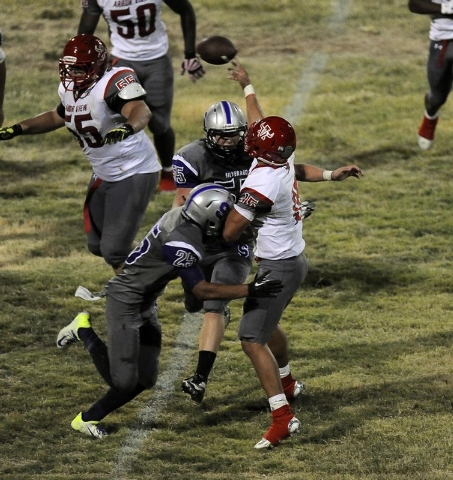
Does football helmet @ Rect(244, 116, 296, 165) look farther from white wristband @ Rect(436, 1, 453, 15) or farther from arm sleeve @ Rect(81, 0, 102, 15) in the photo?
white wristband @ Rect(436, 1, 453, 15)

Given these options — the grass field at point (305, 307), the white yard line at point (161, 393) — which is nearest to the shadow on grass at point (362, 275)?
the grass field at point (305, 307)

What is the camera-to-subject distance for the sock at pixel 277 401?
18.5ft

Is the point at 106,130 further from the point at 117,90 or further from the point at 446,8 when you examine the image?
the point at 446,8

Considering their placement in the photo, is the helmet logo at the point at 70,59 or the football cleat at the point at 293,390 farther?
the helmet logo at the point at 70,59

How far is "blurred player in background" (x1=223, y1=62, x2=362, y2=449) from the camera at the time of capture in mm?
5590

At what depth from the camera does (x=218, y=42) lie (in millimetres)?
7379

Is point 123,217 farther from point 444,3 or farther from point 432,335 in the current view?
point 444,3

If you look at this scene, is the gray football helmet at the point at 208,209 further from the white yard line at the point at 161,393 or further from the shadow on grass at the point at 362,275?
the shadow on grass at the point at 362,275

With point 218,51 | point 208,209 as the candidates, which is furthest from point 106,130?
point 208,209

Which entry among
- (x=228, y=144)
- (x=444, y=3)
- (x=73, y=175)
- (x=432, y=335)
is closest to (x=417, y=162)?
(x=444, y=3)

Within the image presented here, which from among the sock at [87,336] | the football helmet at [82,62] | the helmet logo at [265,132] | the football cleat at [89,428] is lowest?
the football cleat at [89,428]

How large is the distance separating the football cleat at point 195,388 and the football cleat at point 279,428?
470 mm

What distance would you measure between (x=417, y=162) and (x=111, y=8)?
353 centimetres

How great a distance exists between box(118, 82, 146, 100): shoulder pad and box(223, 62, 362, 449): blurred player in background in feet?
2.95
